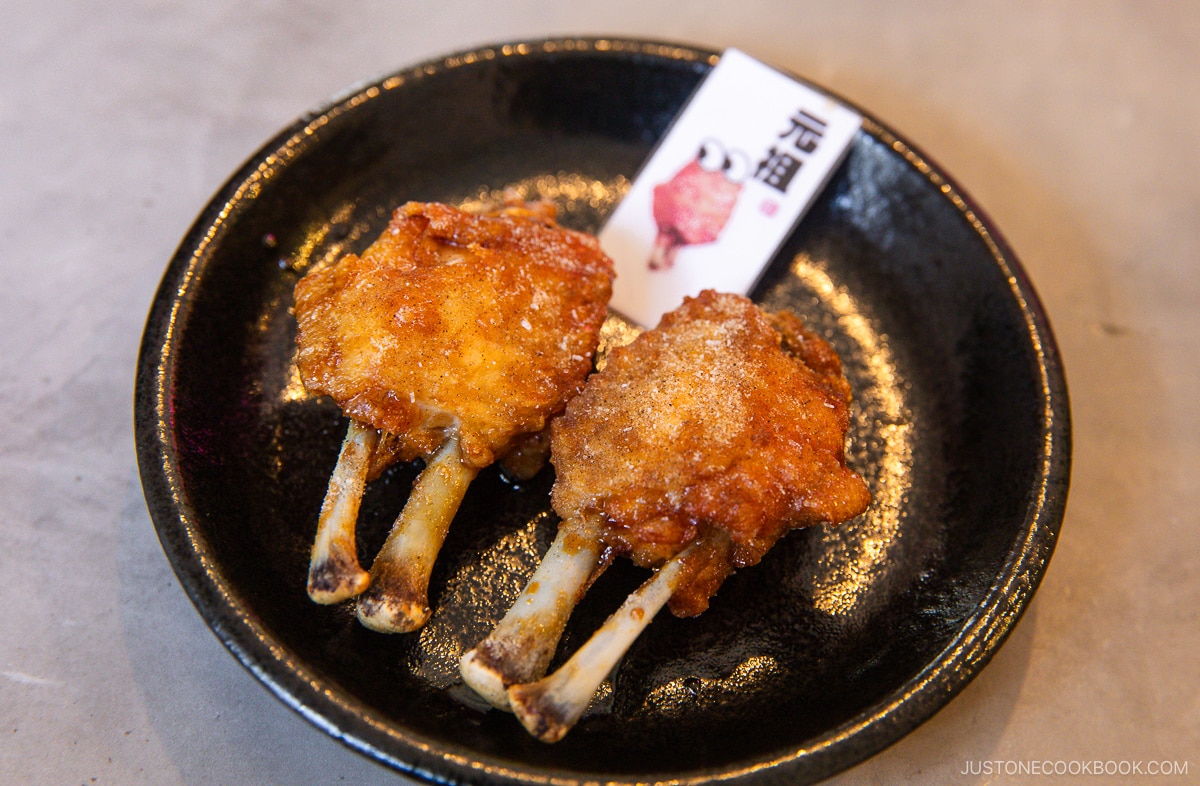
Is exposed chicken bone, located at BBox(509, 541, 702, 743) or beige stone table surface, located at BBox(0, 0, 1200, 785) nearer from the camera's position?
exposed chicken bone, located at BBox(509, 541, 702, 743)

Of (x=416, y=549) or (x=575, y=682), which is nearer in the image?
(x=575, y=682)

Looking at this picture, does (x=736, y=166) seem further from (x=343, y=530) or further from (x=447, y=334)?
(x=343, y=530)

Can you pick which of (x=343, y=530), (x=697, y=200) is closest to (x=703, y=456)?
(x=343, y=530)

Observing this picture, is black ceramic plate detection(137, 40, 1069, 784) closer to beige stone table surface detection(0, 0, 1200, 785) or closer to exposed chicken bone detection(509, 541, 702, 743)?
exposed chicken bone detection(509, 541, 702, 743)

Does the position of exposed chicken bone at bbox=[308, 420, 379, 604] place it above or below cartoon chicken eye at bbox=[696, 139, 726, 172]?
below

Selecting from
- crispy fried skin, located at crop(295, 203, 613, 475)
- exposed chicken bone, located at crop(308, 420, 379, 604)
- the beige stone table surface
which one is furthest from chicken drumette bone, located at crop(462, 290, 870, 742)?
the beige stone table surface

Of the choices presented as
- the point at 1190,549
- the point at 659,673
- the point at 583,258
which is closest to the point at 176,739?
the point at 659,673
